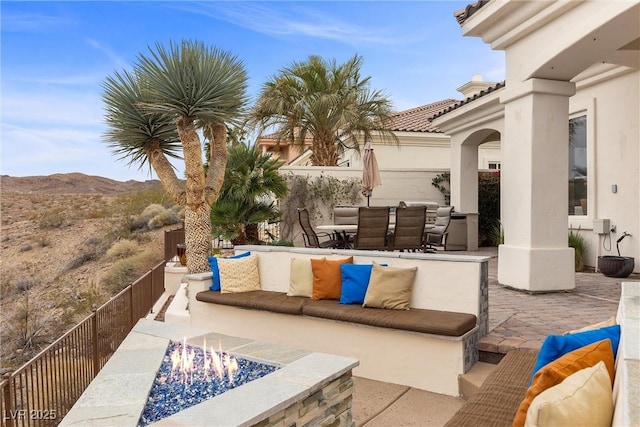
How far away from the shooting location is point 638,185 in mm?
7352

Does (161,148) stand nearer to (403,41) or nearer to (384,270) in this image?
(384,270)

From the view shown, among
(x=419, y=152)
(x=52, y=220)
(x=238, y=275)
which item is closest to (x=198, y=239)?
(x=238, y=275)

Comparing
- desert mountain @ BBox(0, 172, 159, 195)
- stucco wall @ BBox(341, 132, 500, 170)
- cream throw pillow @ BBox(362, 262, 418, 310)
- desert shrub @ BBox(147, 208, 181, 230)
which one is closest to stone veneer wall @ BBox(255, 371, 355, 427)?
cream throw pillow @ BBox(362, 262, 418, 310)

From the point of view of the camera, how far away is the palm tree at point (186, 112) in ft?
23.8

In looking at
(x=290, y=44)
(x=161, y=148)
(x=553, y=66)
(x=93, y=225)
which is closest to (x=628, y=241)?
(x=553, y=66)

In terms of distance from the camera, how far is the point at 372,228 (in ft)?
25.7

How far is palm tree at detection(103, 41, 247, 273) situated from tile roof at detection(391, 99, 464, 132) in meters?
8.23

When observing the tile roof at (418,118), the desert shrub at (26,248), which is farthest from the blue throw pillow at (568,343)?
the desert shrub at (26,248)

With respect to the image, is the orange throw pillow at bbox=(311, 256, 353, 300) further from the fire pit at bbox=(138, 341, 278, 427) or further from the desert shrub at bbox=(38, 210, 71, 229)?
the desert shrub at bbox=(38, 210, 71, 229)

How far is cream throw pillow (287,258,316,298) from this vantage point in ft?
17.7

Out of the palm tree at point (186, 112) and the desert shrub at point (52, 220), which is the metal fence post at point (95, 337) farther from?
the desert shrub at point (52, 220)

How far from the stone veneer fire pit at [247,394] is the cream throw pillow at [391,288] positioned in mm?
1254

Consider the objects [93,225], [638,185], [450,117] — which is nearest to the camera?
[638,185]

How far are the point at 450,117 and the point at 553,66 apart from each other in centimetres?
528
